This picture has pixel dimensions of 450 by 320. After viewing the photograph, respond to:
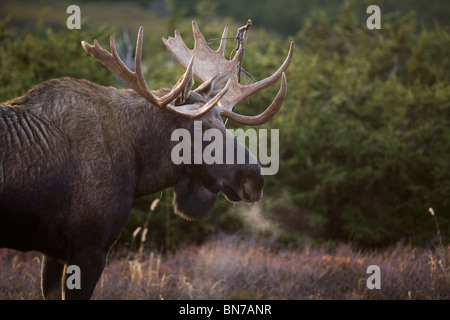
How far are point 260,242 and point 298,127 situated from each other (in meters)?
1.78

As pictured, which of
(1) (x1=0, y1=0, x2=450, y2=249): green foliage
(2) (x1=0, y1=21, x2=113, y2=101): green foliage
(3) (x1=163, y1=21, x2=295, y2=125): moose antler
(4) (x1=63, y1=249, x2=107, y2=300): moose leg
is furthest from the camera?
(2) (x1=0, y1=21, x2=113, y2=101): green foliage

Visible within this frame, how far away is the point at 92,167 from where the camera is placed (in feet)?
13.2

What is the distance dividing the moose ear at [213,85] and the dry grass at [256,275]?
193 cm

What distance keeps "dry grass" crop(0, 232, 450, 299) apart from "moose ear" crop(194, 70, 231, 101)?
1.93 m

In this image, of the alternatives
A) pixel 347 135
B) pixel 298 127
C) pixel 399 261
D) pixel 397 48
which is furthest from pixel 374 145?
pixel 397 48

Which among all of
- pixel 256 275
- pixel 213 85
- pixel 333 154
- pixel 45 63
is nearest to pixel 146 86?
pixel 213 85

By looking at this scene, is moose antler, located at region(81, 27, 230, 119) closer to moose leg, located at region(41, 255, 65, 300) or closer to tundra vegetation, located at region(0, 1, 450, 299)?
moose leg, located at region(41, 255, 65, 300)

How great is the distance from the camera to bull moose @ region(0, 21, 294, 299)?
3.84 m

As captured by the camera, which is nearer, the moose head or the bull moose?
the bull moose

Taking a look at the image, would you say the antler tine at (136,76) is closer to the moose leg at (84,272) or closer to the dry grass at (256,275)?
the moose leg at (84,272)

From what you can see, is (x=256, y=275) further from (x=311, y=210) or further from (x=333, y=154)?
(x=333, y=154)

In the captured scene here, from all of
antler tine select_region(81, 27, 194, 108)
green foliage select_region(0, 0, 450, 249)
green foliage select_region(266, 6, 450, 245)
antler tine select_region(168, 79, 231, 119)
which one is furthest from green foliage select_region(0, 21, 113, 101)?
antler tine select_region(168, 79, 231, 119)

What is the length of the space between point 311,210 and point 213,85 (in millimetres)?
3598

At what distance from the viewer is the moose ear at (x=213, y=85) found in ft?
15.1
